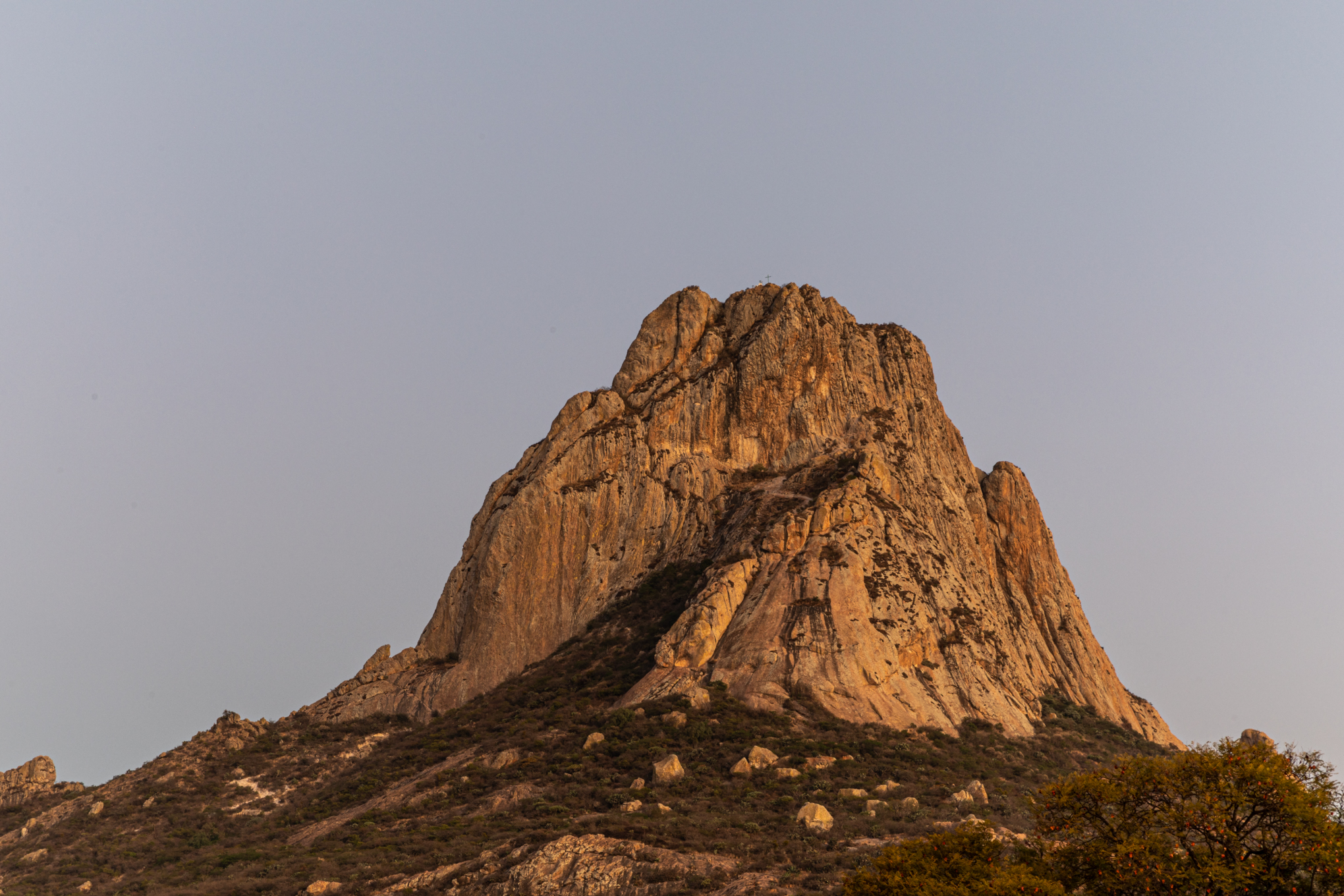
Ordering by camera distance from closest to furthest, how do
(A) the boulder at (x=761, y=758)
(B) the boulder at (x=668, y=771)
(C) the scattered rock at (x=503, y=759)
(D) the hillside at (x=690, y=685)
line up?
(D) the hillside at (x=690, y=685)
(B) the boulder at (x=668, y=771)
(A) the boulder at (x=761, y=758)
(C) the scattered rock at (x=503, y=759)

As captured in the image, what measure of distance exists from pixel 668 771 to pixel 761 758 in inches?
202

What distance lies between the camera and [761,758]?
5294 centimetres

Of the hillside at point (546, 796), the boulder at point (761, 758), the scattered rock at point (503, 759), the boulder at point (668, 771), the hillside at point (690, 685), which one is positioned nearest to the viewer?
the hillside at point (546, 796)

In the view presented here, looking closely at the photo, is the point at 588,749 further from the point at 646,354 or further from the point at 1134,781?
the point at 646,354

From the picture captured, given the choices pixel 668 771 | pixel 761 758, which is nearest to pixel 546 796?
pixel 668 771

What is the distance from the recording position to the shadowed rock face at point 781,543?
2557 inches

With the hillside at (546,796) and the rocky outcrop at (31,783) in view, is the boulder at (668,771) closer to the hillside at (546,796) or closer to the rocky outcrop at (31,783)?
the hillside at (546,796)

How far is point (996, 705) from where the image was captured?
66.2m

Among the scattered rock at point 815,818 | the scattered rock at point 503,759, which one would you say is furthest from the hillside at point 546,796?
the scattered rock at point 815,818

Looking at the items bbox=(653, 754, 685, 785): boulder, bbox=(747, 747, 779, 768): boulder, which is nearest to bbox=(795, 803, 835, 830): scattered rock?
bbox=(747, 747, 779, 768): boulder

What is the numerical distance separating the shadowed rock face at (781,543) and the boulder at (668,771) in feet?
29.6

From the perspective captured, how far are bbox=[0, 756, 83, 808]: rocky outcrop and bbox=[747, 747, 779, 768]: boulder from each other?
4891cm

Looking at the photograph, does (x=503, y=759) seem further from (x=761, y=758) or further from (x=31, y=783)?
(x=31, y=783)

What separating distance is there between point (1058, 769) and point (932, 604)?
1476cm
